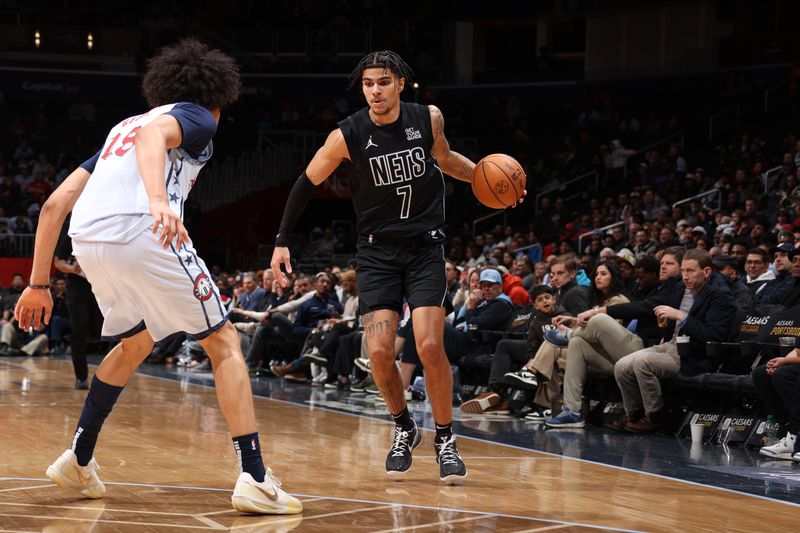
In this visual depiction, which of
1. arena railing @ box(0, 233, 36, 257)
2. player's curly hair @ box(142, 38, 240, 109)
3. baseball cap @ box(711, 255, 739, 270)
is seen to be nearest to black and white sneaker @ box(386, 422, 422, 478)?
player's curly hair @ box(142, 38, 240, 109)

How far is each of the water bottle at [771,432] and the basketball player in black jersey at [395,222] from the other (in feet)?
9.24

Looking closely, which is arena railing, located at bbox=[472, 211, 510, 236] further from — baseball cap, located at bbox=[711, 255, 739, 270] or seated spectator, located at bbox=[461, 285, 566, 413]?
baseball cap, located at bbox=[711, 255, 739, 270]

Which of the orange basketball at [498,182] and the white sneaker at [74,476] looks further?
the orange basketball at [498,182]

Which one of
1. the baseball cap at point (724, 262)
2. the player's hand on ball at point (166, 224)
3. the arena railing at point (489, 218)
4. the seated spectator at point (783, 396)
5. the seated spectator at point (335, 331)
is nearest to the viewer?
the player's hand on ball at point (166, 224)

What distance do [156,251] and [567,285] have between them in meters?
5.62

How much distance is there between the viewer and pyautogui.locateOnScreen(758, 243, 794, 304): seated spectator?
802 centimetres

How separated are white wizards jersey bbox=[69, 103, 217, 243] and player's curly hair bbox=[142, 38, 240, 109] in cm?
12

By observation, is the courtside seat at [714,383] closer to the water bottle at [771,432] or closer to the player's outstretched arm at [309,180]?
the water bottle at [771,432]

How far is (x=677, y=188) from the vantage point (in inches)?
670

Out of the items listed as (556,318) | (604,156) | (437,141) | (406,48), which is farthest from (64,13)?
(437,141)

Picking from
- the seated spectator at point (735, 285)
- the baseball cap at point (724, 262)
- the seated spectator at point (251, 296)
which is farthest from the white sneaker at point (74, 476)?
the seated spectator at point (251, 296)

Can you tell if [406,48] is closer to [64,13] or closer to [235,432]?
[64,13]

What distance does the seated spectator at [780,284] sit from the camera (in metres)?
8.02

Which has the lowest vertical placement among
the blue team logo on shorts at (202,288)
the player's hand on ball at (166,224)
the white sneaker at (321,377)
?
the white sneaker at (321,377)
